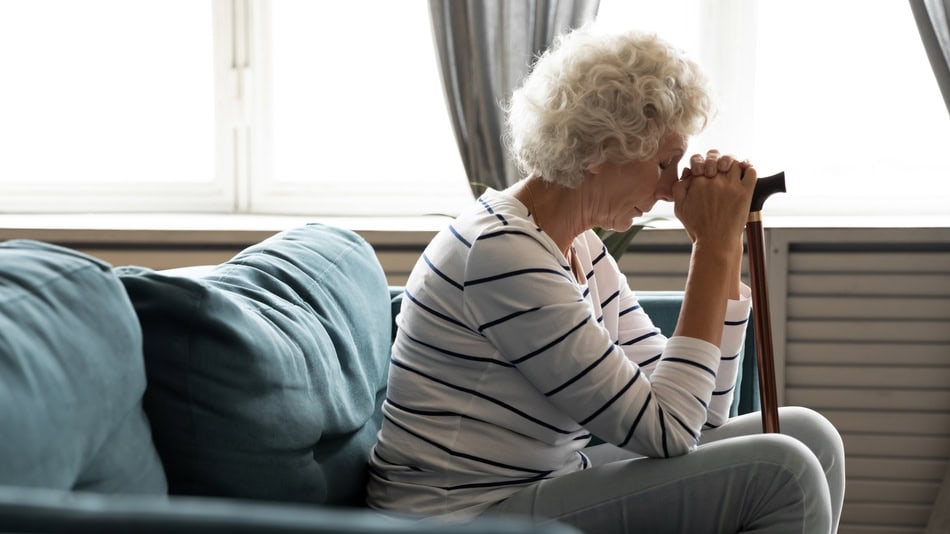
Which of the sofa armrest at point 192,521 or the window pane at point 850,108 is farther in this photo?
the window pane at point 850,108

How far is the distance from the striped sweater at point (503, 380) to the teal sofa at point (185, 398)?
104 mm

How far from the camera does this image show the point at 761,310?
5.53ft

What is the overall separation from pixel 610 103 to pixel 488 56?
1.39 metres

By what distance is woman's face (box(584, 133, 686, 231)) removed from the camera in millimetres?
1552

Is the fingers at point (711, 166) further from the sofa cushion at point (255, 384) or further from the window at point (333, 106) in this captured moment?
the window at point (333, 106)

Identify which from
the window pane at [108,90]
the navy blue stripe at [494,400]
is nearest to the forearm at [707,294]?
the navy blue stripe at [494,400]

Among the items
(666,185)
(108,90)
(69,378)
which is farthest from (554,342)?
(108,90)

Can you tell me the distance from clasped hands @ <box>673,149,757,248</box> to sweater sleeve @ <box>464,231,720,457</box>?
0.87 ft

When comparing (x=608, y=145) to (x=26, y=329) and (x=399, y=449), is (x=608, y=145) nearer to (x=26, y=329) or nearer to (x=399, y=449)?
(x=399, y=449)

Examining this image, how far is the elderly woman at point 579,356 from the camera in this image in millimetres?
1362

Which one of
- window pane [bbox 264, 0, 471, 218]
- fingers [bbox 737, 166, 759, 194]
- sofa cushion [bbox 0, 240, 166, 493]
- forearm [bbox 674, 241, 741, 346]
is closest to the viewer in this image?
sofa cushion [bbox 0, 240, 166, 493]

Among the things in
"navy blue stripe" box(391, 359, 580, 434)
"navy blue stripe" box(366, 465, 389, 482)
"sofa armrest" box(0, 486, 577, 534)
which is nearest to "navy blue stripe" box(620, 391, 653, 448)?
"navy blue stripe" box(391, 359, 580, 434)

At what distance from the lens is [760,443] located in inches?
54.0

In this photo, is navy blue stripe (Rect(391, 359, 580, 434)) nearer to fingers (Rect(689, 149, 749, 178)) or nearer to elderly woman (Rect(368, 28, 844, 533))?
elderly woman (Rect(368, 28, 844, 533))
